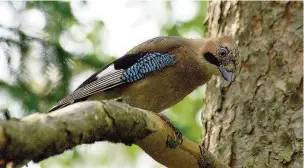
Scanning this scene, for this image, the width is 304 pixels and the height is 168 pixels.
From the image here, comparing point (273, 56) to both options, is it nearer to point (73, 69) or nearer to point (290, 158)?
point (290, 158)

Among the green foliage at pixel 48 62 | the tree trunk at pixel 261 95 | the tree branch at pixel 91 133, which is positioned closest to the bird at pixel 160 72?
the tree trunk at pixel 261 95

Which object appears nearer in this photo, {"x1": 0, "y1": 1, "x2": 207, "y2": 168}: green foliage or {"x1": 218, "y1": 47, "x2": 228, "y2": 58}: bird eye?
{"x1": 218, "y1": 47, "x2": 228, "y2": 58}: bird eye

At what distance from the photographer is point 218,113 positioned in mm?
4855

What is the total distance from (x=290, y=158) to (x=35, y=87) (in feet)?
6.73

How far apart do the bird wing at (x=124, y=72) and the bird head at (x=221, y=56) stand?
0.27 m

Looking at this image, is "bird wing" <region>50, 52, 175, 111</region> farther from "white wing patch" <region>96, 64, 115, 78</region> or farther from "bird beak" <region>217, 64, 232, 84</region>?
"bird beak" <region>217, 64, 232, 84</region>

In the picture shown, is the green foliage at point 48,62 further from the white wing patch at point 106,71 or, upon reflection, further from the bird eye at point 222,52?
the bird eye at point 222,52

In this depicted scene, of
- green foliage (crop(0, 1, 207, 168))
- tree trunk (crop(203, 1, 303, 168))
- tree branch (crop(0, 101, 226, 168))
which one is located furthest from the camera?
green foliage (crop(0, 1, 207, 168))

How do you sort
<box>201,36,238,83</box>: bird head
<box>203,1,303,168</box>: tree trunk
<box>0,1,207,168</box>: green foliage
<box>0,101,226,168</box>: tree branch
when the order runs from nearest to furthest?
<box>0,101,226,168</box>: tree branch → <box>203,1,303,168</box>: tree trunk → <box>201,36,238,83</box>: bird head → <box>0,1,207,168</box>: green foliage

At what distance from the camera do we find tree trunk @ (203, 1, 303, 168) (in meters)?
4.54

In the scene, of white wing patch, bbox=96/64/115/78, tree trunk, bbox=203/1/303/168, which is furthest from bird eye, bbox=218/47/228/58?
white wing patch, bbox=96/64/115/78

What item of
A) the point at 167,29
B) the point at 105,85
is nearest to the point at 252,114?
the point at 105,85

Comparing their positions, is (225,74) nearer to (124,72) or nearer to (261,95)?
(261,95)

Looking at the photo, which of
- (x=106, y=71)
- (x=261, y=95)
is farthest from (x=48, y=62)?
(x=261, y=95)
